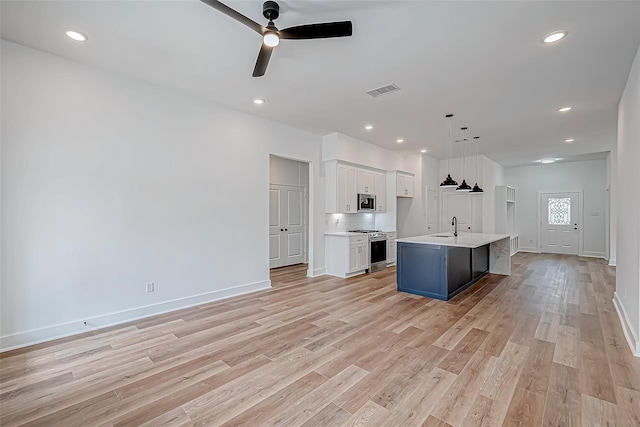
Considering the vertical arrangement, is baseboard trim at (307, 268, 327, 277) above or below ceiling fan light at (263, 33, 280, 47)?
below

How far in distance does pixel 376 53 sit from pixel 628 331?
404 cm

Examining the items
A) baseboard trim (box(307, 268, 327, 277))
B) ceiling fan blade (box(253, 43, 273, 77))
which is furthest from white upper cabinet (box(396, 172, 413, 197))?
ceiling fan blade (box(253, 43, 273, 77))

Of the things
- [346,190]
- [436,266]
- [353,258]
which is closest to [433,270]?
[436,266]

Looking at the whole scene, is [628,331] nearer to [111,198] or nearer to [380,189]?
[380,189]

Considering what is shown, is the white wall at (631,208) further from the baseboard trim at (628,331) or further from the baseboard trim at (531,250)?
the baseboard trim at (531,250)

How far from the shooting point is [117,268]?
3.55 meters

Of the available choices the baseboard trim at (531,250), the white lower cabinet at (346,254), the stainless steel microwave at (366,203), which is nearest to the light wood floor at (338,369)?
the white lower cabinet at (346,254)

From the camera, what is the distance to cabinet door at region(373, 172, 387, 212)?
23.7 feet

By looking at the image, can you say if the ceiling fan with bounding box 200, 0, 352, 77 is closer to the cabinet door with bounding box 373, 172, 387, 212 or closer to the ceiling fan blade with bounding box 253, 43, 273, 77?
the ceiling fan blade with bounding box 253, 43, 273, 77

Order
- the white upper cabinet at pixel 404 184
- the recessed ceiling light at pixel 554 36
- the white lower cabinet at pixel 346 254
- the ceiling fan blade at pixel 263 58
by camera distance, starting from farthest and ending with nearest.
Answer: the white upper cabinet at pixel 404 184, the white lower cabinet at pixel 346 254, the recessed ceiling light at pixel 554 36, the ceiling fan blade at pixel 263 58

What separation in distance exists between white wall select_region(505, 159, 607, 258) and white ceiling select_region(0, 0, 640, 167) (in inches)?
213

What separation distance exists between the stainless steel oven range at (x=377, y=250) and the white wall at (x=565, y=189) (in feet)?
20.8

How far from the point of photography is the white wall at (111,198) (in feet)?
9.71

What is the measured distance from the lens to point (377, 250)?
6.81 m
